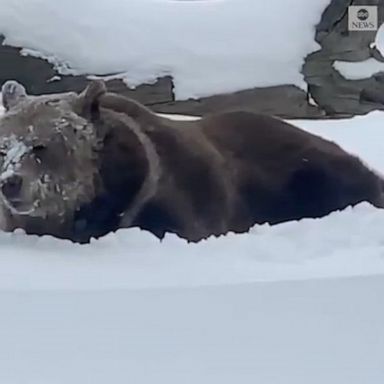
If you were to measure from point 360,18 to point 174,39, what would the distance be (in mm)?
1021

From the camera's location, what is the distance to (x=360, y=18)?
6.45 metres

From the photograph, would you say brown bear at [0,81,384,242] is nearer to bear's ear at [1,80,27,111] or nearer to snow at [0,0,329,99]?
bear's ear at [1,80,27,111]

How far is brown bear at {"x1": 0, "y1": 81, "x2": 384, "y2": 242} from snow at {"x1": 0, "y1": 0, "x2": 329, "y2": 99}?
272 centimetres

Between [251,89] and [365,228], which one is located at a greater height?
[365,228]

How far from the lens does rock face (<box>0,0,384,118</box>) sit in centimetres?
621

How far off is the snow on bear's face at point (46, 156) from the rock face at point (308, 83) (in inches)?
129

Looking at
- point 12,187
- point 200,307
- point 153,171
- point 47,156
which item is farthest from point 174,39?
point 200,307

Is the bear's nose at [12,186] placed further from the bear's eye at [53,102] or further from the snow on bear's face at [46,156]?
the bear's eye at [53,102]

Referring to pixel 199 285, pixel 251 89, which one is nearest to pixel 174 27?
pixel 251 89

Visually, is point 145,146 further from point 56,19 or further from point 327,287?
point 56,19

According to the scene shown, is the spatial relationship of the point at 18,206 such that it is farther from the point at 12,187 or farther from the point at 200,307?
the point at 200,307

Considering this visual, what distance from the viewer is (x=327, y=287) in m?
1.83

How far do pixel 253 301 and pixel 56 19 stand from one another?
4.80m

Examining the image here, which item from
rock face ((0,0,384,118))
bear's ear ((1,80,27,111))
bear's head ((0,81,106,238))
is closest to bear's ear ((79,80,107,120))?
bear's head ((0,81,106,238))
